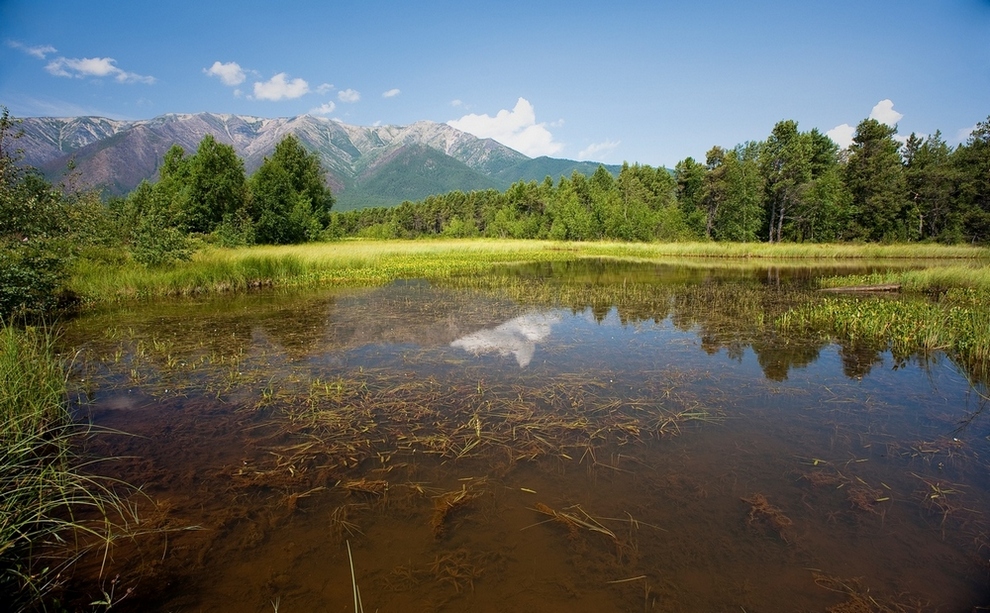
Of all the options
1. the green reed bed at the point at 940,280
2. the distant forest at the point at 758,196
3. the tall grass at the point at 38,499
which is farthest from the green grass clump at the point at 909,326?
the distant forest at the point at 758,196

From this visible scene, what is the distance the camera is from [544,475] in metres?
4.38

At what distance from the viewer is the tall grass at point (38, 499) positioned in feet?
9.34

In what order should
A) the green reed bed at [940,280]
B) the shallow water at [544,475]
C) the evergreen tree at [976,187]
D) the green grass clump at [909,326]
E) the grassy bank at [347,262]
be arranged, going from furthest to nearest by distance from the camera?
the evergreen tree at [976,187]
the grassy bank at [347,262]
the green reed bed at [940,280]
the green grass clump at [909,326]
the shallow water at [544,475]

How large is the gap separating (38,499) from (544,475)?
4504 mm

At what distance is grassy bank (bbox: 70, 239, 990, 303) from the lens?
1539 cm

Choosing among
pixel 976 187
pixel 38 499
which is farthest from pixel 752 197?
pixel 38 499

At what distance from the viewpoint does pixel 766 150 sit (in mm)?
50312

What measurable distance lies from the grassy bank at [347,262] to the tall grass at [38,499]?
1157 centimetres

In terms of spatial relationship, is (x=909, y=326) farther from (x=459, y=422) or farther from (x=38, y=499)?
(x=38, y=499)

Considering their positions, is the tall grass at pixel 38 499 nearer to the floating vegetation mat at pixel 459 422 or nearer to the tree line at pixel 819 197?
the floating vegetation mat at pixel 459 422

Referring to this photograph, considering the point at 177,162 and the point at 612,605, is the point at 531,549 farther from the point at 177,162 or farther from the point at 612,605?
the point at 177,162

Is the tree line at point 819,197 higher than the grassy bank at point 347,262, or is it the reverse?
the tree line at point 819,197

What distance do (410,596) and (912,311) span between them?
1428cm

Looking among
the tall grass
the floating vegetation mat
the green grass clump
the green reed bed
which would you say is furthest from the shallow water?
the green reed bed
